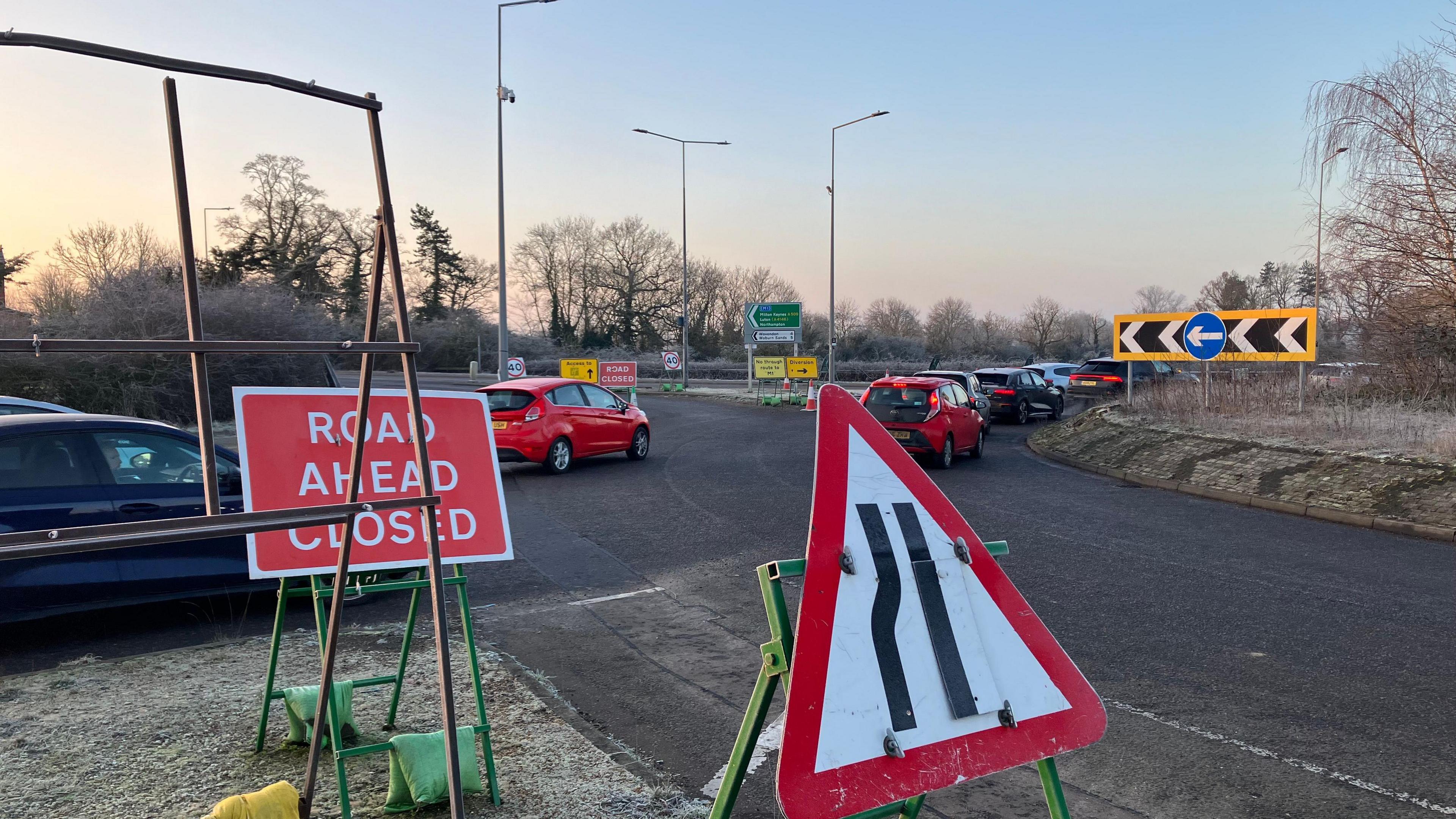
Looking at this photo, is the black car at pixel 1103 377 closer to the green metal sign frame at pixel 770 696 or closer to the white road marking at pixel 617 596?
the white road marking at pixel 617 596

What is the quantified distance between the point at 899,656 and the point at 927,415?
13637 millimetres

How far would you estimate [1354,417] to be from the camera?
16.5 metres

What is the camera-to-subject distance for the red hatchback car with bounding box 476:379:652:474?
14.7 metres

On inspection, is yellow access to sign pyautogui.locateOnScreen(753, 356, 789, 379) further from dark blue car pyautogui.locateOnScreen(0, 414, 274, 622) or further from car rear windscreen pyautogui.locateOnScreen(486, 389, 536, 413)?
dark blue car pyautogui.locateOnScreen(0, 414, 274, 622)

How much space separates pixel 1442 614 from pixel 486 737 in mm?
6709

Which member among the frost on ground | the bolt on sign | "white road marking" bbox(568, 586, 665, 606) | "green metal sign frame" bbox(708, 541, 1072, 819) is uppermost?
the bolt on sign

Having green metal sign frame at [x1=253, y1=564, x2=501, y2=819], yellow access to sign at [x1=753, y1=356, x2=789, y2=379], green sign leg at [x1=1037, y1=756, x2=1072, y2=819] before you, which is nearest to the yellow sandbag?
green metal sign frame at [x1=253, y1=564, x2=501, y2=819]

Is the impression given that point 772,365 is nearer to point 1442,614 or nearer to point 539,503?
point 539,503

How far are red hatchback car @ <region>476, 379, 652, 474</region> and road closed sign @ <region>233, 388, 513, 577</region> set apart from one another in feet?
31.8

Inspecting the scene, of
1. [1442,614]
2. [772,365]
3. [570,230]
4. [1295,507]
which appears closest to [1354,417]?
[1295,507]

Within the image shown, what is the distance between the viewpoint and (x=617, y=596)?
24.4 feet

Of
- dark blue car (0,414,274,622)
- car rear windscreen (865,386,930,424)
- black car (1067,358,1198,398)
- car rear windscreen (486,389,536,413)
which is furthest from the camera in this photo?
black car (1067,358,1198,398)

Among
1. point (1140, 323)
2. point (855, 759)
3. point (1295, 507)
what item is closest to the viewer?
point (855, 759)

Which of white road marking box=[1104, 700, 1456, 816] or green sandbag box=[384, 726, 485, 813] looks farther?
white road marking box=[1104, 700, 1456, 816]
